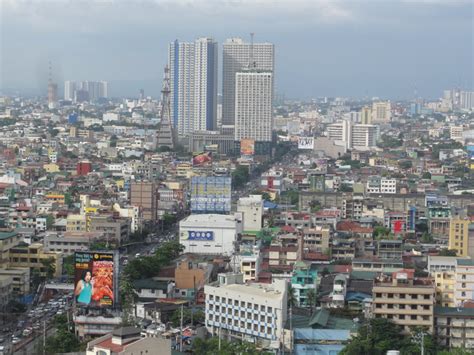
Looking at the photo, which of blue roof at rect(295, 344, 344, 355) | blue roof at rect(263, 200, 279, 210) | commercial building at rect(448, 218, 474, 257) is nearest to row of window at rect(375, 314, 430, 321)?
blue roof at rect(295, 344, 344, 355)

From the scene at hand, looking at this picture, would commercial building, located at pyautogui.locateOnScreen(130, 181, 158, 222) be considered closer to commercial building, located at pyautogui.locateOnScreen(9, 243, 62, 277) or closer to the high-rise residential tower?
commercial building, located at pyautogui.locateOnScreen(9, 243, 62, 277)

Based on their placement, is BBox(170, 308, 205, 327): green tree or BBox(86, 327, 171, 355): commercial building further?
BBox(170, 308, 205, 327): green tree

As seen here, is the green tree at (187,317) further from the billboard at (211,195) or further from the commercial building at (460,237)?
the billboard at (211,195)

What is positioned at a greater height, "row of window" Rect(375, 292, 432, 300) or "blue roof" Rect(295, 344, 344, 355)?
"row of window" Rect(375, 292, 432, 300)

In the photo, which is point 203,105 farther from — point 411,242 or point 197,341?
point 197,341

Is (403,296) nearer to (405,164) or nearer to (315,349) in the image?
(315,349)

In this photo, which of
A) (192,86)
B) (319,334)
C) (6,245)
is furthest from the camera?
(192,86)

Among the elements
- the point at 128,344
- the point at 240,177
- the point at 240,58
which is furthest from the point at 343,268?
the point at 240,58
